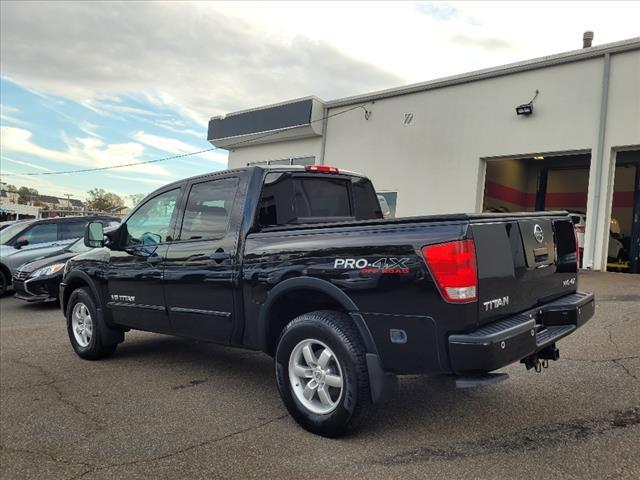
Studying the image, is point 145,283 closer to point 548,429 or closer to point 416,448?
point 416,448

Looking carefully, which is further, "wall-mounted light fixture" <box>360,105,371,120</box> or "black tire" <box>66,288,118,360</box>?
"wall-mounted light fixture" <box>360,105,371,120</box>

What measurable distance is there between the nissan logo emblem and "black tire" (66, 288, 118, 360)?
4.44 meters

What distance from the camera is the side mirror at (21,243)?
11.3 meters

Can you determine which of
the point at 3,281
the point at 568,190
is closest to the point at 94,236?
the point at 3,281

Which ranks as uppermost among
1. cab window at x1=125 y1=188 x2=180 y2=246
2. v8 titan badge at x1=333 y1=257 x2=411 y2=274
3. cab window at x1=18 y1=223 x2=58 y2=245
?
cab window at x1=125 y1=188 x2=180 y2=246

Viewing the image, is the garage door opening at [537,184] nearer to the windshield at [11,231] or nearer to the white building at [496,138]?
the white building at [496,138]

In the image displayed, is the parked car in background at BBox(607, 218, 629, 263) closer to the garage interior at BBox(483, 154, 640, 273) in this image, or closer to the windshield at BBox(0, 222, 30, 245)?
the garage interior at BBox(483, 154, 640, 273)

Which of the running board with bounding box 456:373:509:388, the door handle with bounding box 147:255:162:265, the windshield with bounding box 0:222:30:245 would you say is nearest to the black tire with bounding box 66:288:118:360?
the door handle with bounding box 147:255:162:265

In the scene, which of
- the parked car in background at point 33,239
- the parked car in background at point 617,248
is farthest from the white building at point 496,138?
the parked car in background at point 33,239

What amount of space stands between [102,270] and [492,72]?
1154 cm

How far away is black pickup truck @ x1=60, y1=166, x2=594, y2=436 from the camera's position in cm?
284

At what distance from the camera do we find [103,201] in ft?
328

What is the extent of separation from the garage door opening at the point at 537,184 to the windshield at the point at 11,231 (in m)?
12.3

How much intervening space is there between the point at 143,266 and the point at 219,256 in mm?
1195
